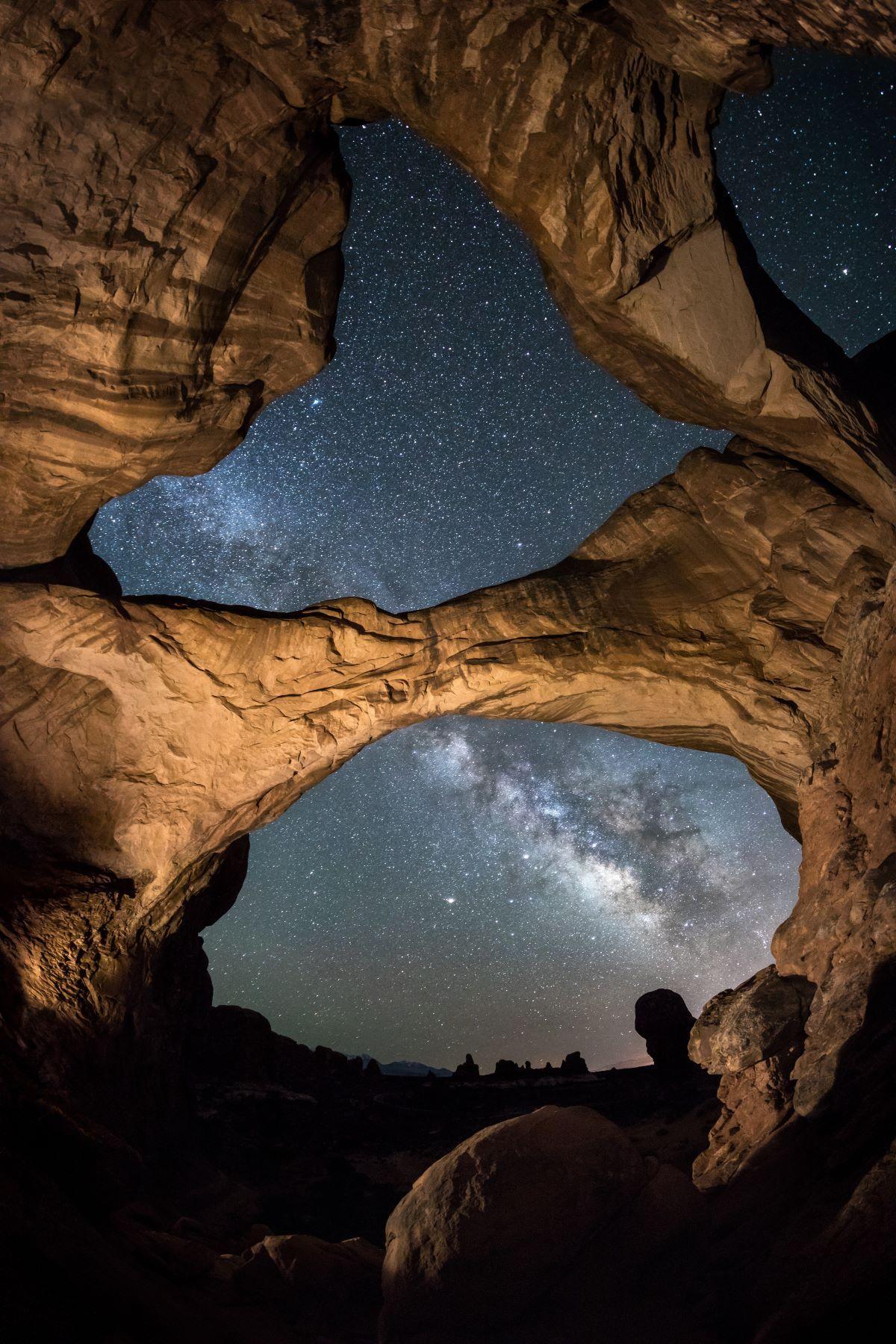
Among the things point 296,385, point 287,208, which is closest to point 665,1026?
point 296,385

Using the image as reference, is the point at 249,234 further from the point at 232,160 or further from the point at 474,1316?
the point at 474,1316

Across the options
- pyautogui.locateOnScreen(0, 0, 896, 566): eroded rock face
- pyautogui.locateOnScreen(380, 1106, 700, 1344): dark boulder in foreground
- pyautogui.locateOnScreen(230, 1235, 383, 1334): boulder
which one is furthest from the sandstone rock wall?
pyautogui.locateOnScreen(230, 1235, 383, 1334): boulder

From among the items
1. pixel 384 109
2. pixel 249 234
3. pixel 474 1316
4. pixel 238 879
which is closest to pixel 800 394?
pixel 384 109

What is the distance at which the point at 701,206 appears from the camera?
6535 mm

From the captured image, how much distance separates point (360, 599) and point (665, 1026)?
1463 cm

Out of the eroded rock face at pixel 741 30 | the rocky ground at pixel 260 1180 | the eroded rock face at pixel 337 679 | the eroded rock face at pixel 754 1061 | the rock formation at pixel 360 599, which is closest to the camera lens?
the eroded rock face at pixel 741 30

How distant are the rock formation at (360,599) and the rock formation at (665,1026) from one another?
1018 centimetres

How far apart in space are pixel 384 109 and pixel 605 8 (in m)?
2.35

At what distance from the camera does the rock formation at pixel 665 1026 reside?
60.0ft

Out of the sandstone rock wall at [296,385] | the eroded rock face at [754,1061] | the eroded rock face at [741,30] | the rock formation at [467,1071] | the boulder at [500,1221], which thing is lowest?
the rock formation at [467,1071]

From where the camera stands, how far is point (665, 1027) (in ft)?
61.8

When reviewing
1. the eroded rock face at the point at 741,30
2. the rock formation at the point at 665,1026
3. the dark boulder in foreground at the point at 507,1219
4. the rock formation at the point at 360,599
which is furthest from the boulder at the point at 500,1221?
the rock formation at the point at 665,1026

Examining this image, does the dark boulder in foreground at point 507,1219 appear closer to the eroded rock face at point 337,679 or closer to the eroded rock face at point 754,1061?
the eroded rock face at point 754,1061

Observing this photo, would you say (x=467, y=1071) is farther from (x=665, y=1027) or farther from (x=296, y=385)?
(x=296, y=385)
